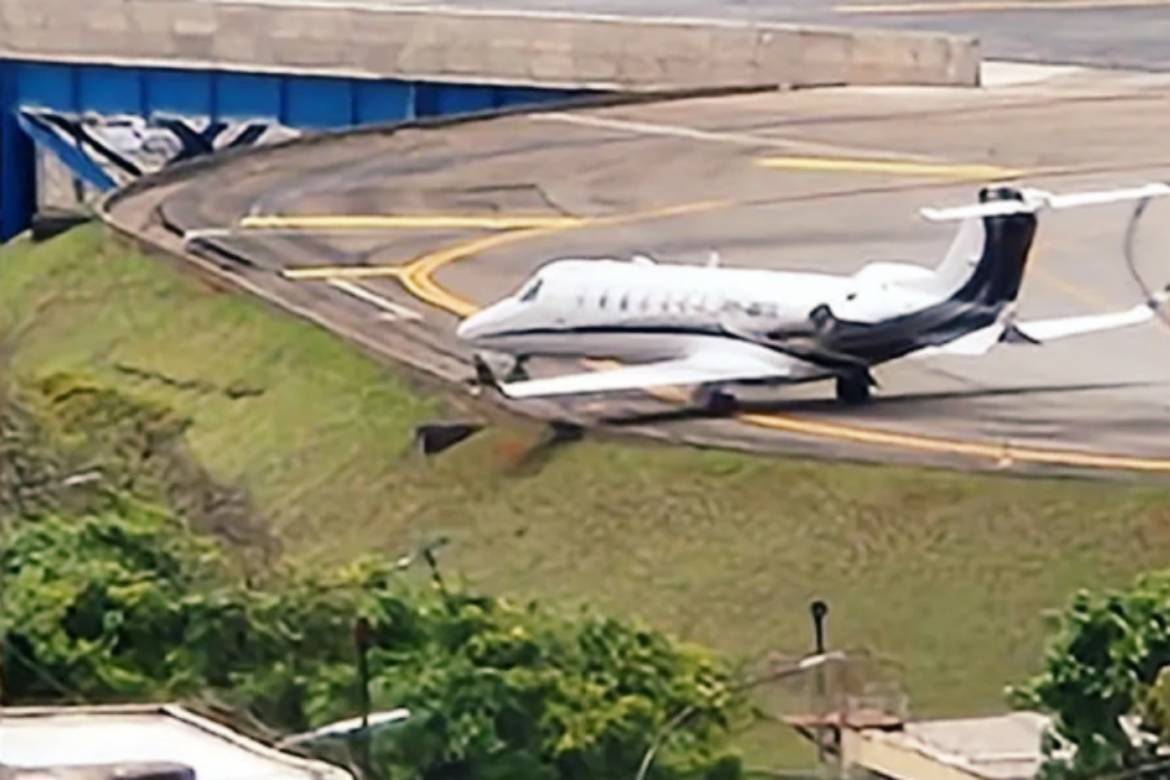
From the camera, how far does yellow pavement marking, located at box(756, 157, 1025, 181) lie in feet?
109

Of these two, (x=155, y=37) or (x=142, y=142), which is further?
(x=142, y=142)

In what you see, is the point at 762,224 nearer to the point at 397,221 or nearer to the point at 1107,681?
the point at 397,221

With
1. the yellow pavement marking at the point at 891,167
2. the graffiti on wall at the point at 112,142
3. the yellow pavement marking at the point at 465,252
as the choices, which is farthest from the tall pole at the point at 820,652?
the graffiti on wall at the point at 112,142

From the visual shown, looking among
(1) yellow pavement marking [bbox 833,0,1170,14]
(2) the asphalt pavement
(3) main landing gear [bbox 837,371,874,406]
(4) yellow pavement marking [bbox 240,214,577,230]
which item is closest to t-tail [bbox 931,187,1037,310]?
(2) the asphalt pavement

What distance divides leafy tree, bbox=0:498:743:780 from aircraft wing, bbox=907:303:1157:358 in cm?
673

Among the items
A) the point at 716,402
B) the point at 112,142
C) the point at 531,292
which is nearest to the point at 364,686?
the point at 716,402

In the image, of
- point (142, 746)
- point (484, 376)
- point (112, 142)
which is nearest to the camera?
point (142, 746)

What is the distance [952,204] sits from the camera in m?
31.7

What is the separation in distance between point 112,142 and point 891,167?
11896mm

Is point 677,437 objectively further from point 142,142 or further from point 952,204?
point 142,142

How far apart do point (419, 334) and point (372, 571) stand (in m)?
7.68

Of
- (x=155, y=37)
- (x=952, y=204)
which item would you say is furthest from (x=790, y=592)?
(x=155, y=37)

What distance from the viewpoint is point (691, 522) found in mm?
24312

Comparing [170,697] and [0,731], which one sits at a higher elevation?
[0,731]
